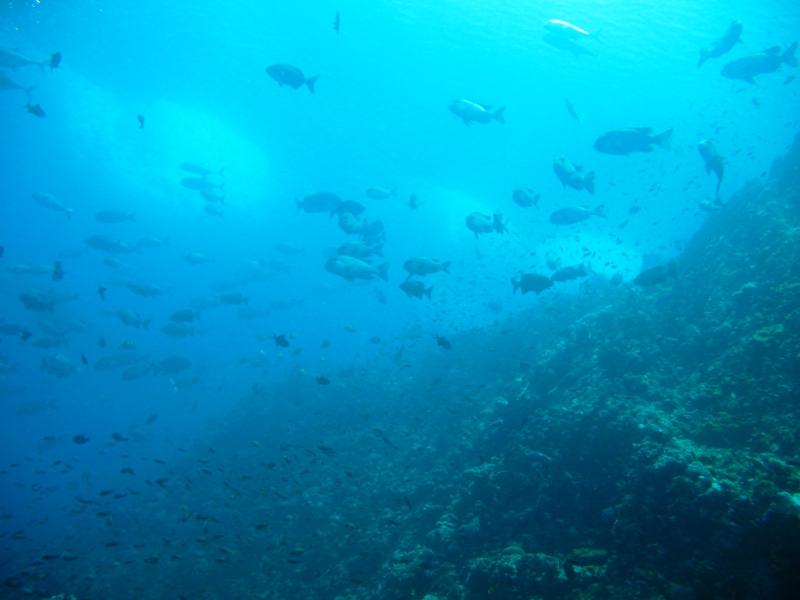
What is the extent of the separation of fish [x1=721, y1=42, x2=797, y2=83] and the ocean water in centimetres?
10

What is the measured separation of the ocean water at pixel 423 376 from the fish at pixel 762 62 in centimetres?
10

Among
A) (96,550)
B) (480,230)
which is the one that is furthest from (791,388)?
A: (96,550)

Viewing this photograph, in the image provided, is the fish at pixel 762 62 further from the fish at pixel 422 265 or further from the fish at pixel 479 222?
the fish at pixel 422 265

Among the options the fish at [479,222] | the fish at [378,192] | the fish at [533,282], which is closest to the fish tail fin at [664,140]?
the fish at [533,282]

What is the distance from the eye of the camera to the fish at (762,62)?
11.5m

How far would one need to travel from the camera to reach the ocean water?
7.27 metres

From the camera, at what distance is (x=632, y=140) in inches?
368

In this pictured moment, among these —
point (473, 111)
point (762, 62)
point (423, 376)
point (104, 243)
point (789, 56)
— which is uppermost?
point (789, 56)

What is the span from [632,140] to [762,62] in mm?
5900

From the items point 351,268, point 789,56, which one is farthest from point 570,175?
point 789,56

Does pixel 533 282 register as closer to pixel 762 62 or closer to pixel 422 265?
pixel 422 265

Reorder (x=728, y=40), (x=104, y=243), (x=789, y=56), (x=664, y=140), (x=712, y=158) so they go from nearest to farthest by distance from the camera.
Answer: (x=664, y=140)
(x=712, y=158)
(x=789, y=56)
(x=728, y=40)
(x=104, y=243)

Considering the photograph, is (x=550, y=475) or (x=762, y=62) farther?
(x=762, y=62)

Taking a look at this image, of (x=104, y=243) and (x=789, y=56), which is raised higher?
(x=789, y=56)
